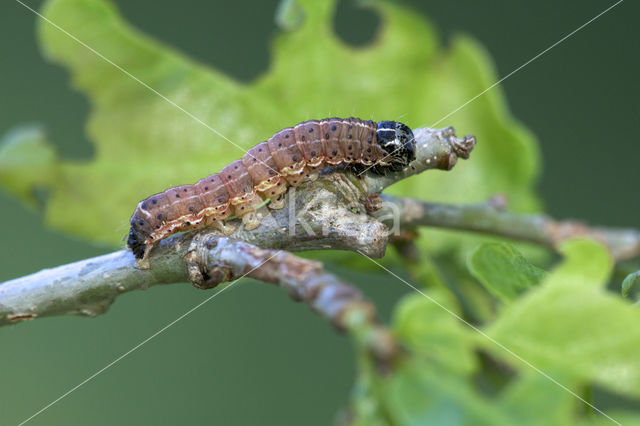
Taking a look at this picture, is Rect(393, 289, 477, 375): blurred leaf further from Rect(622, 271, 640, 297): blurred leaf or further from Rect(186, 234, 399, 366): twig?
Rect(622, 271, 640, 297): blurred leaf

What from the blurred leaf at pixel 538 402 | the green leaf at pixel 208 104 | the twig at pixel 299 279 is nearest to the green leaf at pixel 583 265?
the blurred leaf at pixel 538 402

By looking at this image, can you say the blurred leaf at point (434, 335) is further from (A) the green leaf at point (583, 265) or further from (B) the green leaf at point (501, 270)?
(B) the green leaf at point (501, 270)

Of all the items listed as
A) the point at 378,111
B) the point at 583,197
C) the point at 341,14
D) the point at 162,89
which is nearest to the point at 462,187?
the point at 378,111

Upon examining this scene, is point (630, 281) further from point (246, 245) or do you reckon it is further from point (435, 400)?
point (246, 245)

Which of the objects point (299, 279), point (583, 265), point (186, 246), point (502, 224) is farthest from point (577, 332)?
point (502, 224)

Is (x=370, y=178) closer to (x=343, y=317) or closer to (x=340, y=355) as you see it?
(x=343, y=317)

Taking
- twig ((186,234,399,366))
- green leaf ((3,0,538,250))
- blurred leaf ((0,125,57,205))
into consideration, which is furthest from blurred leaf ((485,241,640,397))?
blurred leaf ((0,125,57,205))
